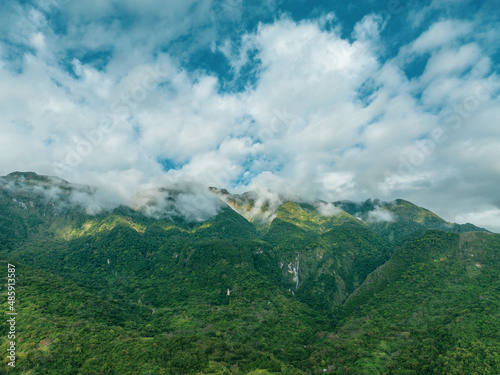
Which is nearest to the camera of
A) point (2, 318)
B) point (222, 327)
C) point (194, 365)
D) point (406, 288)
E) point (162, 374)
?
point (162, 374)

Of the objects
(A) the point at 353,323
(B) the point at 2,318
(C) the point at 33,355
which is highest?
(A) the point at 353,323

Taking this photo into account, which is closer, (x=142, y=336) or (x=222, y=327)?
(x=142, y=336)

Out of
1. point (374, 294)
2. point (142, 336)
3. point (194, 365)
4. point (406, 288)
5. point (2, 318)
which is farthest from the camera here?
point (374, 294)

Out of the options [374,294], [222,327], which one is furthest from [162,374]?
[374,294]

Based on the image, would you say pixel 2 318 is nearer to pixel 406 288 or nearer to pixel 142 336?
pixel 142 336

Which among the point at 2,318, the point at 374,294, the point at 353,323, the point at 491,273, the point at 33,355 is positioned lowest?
the point at 33,355

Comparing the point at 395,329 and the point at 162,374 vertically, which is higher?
the point at 395,329

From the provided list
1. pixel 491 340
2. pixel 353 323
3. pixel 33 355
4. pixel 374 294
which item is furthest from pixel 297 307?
pixel 33 355

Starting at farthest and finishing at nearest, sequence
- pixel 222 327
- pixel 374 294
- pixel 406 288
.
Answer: pixel 374 294 < pixel 406 288 < pixel 222 327

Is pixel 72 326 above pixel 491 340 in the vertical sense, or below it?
below

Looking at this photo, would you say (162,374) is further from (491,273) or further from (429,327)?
(491,273)
